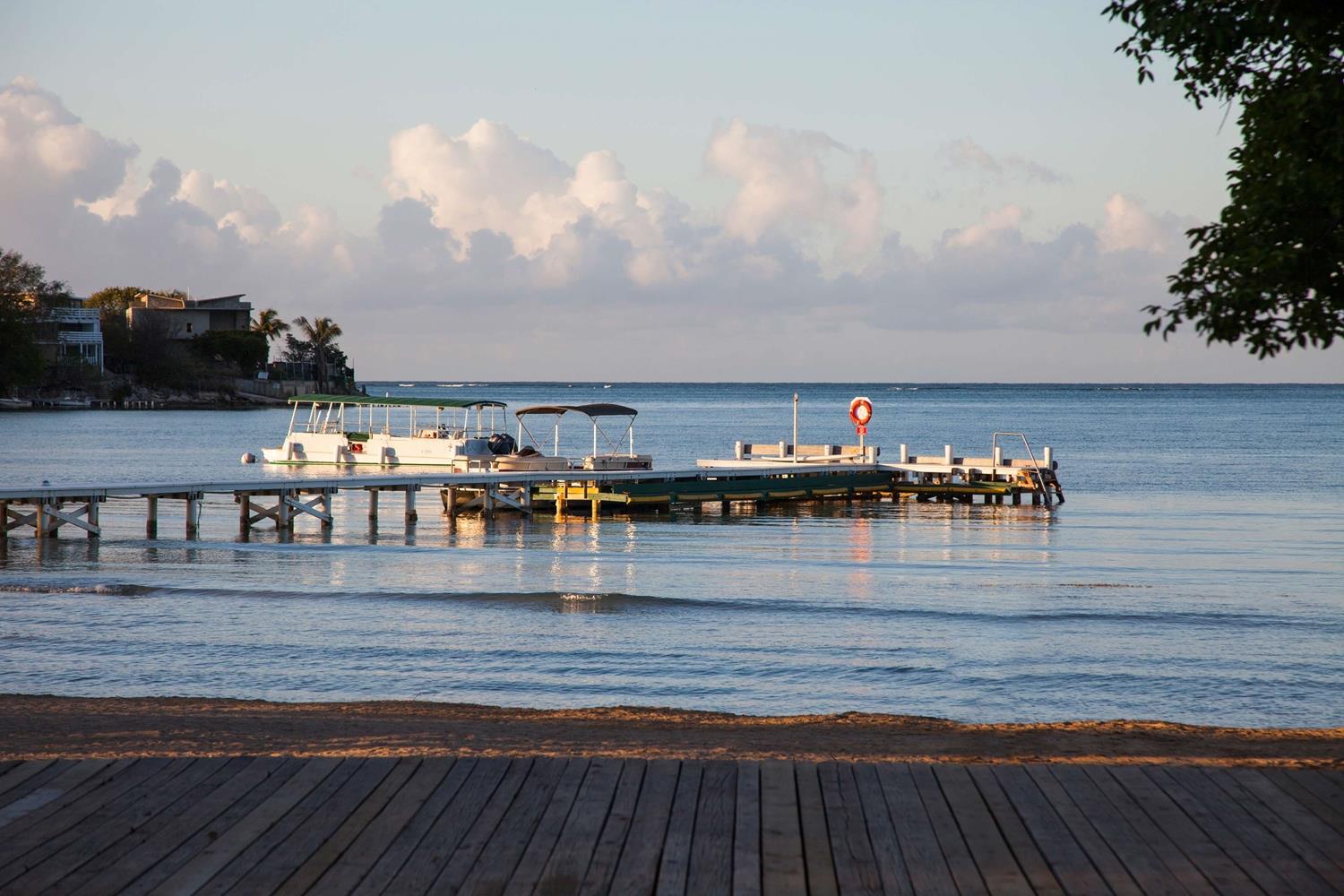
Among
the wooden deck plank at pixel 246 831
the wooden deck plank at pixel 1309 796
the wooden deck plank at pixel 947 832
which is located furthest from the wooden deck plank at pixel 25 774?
the wooden deck plank at pixel 1309 796

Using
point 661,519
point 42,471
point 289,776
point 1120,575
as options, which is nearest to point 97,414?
point 42,471

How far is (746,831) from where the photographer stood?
236 inches

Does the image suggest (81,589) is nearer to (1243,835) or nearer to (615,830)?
(615,830)

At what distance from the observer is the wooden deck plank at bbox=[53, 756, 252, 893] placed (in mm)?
5336

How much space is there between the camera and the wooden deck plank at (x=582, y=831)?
5.38 meters

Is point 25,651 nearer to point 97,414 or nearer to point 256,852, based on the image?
point 256,852

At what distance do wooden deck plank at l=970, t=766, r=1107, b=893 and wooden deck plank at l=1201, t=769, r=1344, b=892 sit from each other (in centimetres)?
89

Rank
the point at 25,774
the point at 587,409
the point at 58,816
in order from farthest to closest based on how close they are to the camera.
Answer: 1. the point at 587,409
2. the point at 25,774
3. the point at 58,816

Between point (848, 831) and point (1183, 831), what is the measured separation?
5.06 feet

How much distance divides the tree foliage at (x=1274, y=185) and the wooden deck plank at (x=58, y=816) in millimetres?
5860

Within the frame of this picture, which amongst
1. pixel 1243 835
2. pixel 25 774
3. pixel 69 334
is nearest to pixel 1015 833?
pixel 1243 835

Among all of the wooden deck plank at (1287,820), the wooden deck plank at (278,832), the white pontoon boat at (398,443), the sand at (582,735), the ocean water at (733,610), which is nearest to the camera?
the wooden deck plank at (278,832)

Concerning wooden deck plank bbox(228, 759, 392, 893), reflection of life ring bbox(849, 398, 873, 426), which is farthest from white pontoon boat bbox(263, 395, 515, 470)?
wooden deck plank bbox(228, 759, 392, 893)

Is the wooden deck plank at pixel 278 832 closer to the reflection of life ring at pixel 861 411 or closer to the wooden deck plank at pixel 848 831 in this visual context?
the wooden deck plank at pixel 848 831
